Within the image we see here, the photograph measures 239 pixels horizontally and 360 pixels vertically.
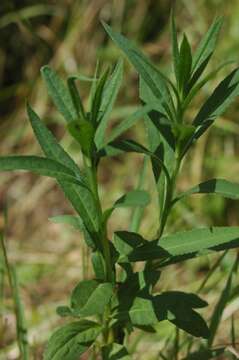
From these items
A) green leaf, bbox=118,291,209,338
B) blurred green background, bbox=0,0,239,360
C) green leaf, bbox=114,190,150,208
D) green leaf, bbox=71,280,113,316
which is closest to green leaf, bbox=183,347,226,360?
green leaf, bbox=118,291,209,338

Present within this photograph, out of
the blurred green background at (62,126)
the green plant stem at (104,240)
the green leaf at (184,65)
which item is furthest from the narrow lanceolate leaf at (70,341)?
the blurred green background at (62,126)

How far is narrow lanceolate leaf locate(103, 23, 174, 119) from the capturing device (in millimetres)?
914

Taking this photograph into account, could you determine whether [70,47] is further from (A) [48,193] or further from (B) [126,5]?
(A) [48,193]

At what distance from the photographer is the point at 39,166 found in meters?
0.85

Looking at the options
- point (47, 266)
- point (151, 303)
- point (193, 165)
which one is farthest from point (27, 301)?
point (151, 303)

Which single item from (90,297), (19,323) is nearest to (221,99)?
(90,297)

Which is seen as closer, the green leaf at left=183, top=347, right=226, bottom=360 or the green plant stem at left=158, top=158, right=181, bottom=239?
the green plant stem at left=158, top=158, right=181, bottom=239

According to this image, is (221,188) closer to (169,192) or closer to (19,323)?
(169,192)

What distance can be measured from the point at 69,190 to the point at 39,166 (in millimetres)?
116

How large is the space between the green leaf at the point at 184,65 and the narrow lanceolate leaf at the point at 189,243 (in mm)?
187

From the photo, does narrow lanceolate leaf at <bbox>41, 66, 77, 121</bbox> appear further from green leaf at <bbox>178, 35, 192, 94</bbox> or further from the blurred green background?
the blurred green background

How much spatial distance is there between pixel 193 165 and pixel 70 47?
2.30 ft

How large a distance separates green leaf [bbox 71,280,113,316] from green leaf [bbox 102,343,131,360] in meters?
0.11

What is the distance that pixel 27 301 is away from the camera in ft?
6.81
